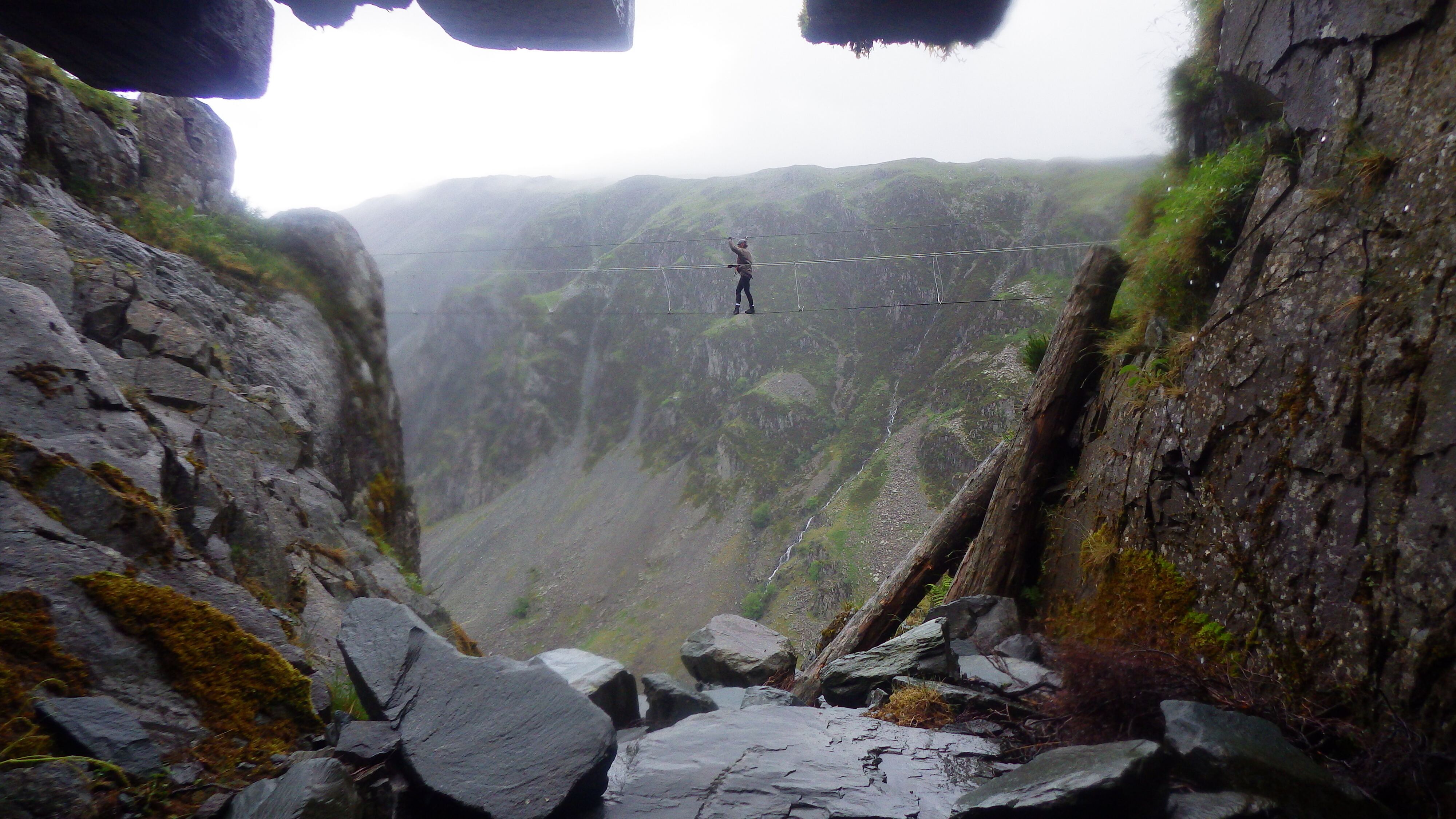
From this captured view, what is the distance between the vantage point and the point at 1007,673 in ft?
18.2

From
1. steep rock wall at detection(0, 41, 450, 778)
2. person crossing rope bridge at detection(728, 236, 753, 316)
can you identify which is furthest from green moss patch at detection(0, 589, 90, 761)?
person crossing rope bridge at detection(728, 236, 753, 316)

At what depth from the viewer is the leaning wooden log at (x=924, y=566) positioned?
8844 mm

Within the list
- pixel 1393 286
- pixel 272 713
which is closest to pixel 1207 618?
pixel 1393 286

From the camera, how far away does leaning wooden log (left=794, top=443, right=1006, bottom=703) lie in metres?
8.84

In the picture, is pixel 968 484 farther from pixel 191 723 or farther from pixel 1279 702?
pixel 191 723

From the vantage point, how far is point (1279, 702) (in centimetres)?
385

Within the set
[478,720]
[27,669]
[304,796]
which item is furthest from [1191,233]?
[27,669]

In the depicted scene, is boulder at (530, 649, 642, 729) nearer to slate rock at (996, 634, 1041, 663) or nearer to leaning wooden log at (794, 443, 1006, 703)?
leaning wooden log at (794, 443, 1006, 703)

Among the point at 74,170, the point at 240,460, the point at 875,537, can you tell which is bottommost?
the point at 875,537

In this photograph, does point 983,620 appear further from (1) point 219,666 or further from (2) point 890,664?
(1) point 219,666

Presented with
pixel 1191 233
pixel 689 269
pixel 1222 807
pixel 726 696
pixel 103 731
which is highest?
pixel 689 269

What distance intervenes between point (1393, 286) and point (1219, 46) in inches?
142

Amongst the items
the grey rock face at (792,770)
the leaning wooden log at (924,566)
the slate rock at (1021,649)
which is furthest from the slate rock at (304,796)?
the leaning wooden log at (924,566)

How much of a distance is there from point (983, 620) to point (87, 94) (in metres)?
14.0
